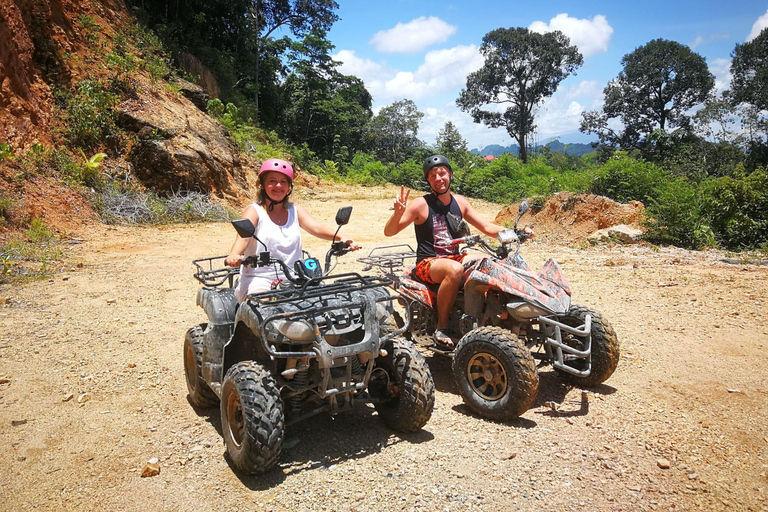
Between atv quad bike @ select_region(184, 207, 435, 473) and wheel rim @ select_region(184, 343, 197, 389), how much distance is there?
0.26 metres

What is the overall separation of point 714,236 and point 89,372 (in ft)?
35.5

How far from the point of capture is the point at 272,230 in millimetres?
3938

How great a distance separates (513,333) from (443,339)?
2.39 feet

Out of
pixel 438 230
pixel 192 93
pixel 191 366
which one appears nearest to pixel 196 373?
pixel 191 366

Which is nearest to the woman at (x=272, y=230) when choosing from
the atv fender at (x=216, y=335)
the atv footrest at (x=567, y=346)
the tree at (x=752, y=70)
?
the atv fender at (x=216, y=335)

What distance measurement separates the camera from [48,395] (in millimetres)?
4254

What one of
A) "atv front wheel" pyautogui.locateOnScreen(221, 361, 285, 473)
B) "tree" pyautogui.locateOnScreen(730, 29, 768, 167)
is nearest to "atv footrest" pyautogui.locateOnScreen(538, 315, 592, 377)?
"atv front wheel" pyautogui.locateOnScreen(221, 361, 285, 473)

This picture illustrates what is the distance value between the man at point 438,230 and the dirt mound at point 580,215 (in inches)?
305

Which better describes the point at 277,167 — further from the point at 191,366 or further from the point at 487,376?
the point at 487,376

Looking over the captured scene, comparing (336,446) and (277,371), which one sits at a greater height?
(277,371)

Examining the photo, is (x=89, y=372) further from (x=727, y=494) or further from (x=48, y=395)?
(x=727, y=494)

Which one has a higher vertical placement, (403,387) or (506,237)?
(506,237)

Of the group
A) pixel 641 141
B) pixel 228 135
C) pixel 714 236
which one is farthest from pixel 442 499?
pixel 641 141

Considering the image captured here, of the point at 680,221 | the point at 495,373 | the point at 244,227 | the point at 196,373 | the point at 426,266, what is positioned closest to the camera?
the point at 244,227
